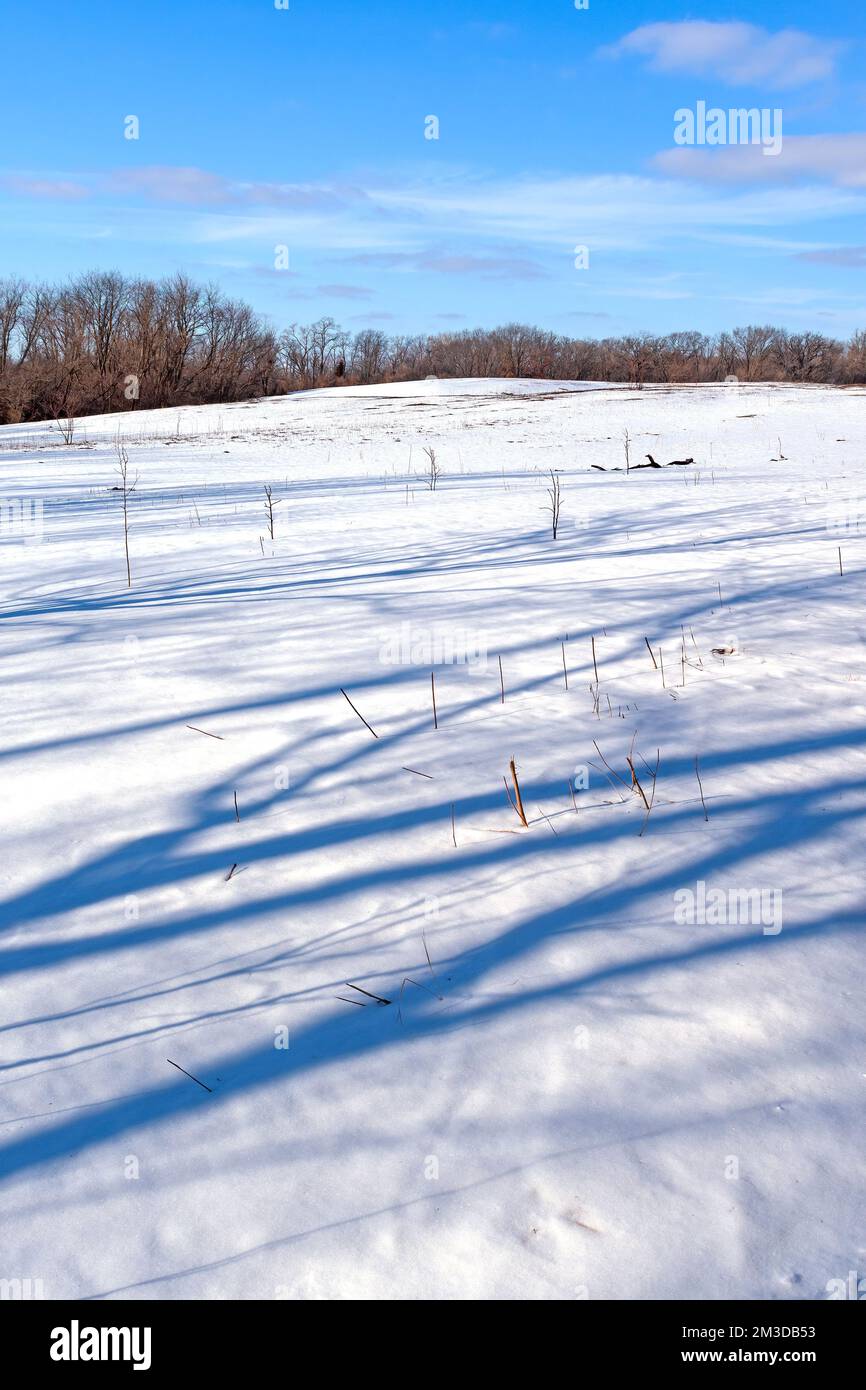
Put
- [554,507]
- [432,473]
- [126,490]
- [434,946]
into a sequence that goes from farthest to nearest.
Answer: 1. [432,473]
2. [126,490]
3. [554,507]
4. [434,946]

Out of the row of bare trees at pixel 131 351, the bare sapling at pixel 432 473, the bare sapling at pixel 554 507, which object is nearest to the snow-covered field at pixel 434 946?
the bare sapling at pixel 554 507

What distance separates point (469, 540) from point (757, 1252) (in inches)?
310

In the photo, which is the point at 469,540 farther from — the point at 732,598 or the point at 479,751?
the point at 479,751

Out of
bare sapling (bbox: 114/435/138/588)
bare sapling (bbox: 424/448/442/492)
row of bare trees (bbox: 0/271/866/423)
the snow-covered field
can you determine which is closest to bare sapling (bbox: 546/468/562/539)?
bare sapling (bbox: 424/448/442/492)

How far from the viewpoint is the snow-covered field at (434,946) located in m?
1.90

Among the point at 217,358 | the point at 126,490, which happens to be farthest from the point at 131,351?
the point at 126,490

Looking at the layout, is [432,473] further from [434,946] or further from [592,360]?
[592,360]

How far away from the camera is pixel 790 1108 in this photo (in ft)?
7.01

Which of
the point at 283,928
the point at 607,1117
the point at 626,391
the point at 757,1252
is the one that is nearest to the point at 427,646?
the point at 283,928

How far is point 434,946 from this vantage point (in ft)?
9.05

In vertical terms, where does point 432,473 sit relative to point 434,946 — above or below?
above

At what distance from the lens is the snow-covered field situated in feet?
6.23

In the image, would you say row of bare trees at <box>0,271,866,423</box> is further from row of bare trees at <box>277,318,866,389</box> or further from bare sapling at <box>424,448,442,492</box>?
bare sapling at <box>424,448,442,492</box>

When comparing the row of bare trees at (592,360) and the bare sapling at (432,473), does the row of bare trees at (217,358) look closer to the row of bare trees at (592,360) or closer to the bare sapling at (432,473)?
the row of bare trees at (592,360)
